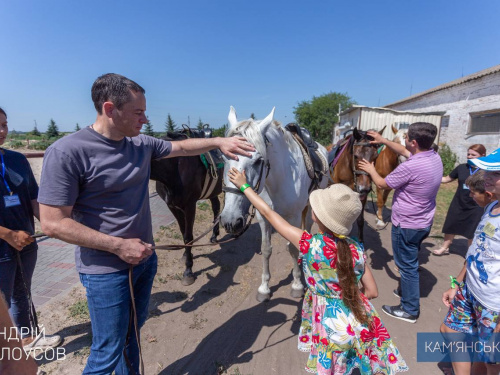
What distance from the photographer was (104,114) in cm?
150

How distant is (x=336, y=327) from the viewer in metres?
1.58

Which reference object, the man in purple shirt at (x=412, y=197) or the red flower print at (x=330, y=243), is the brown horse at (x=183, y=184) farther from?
the red flower print at (x=330, y=243)

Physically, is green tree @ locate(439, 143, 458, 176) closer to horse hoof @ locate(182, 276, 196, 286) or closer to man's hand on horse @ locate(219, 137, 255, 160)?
horse hoof @ locate(182, 276, 196, 286)

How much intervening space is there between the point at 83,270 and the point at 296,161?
240cm

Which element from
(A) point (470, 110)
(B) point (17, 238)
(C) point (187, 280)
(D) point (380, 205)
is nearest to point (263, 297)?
(C) point (187, 280)

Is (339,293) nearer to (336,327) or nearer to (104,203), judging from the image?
(336,327)

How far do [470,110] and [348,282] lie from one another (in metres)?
14.3

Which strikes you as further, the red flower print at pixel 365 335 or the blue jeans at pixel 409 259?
the blue jeans at pixel 409 259

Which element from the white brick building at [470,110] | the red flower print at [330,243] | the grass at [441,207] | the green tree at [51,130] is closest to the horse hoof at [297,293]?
the red flower print at [330,243]

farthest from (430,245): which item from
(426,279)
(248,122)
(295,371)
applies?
(248,122)

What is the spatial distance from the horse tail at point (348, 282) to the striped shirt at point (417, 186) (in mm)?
Answer: 1652

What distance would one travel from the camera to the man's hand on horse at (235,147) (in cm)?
213

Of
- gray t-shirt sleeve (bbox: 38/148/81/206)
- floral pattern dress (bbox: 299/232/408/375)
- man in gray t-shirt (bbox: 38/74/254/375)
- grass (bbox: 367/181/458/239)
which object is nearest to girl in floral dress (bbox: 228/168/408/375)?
floral pattern dress (bbox: 299/232/408/375)

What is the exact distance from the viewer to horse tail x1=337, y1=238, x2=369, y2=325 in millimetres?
1451
